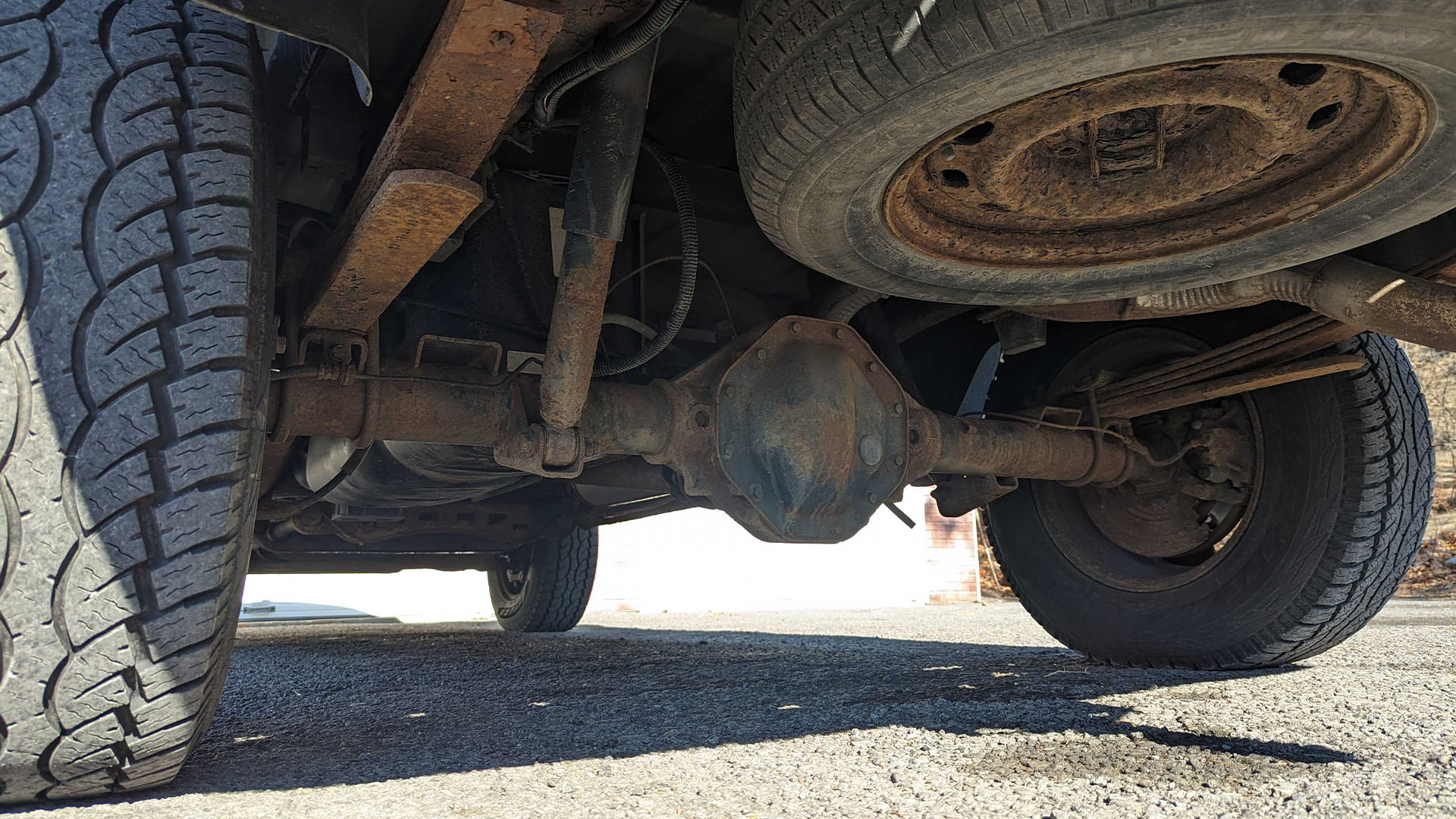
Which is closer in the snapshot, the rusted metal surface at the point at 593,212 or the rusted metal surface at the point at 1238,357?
the rusted metal surface at the point at 593,212

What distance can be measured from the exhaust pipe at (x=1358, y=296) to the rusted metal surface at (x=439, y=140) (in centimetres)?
140

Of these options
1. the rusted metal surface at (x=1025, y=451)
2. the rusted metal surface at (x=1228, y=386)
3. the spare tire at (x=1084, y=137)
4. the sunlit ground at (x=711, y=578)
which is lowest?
the sunlit ground at (x=711, y=578)

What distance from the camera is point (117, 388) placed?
1184 mm

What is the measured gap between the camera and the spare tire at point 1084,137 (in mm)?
1063

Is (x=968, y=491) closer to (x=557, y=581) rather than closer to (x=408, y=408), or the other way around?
(x=408, y=408)

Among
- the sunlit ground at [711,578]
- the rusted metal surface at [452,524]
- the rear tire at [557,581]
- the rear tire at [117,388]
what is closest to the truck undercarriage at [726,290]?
the rear tire at [117,388]

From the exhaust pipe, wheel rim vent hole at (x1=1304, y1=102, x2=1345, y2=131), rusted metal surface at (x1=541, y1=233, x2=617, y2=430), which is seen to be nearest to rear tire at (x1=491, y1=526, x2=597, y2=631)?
rusted metal surface at (x1=541, y1=233, x2=617, y2=430)

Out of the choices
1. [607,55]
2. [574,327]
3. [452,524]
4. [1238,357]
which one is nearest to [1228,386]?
[1238,357]

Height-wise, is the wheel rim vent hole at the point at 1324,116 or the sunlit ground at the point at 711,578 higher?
the wheel rim vent hole at the point at 1324,116

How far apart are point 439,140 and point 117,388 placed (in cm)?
51

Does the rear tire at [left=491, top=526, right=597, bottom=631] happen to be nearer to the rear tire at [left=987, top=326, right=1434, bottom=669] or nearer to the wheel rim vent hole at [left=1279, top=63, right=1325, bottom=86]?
the rear tire at [left=987, top=326, right=1434, bottom=669]

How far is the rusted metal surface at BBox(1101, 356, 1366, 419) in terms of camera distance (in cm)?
220

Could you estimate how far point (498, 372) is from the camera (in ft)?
6.57

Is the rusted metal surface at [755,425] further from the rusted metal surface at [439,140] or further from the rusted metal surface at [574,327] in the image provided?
the rusted metal surface at [439,140]
